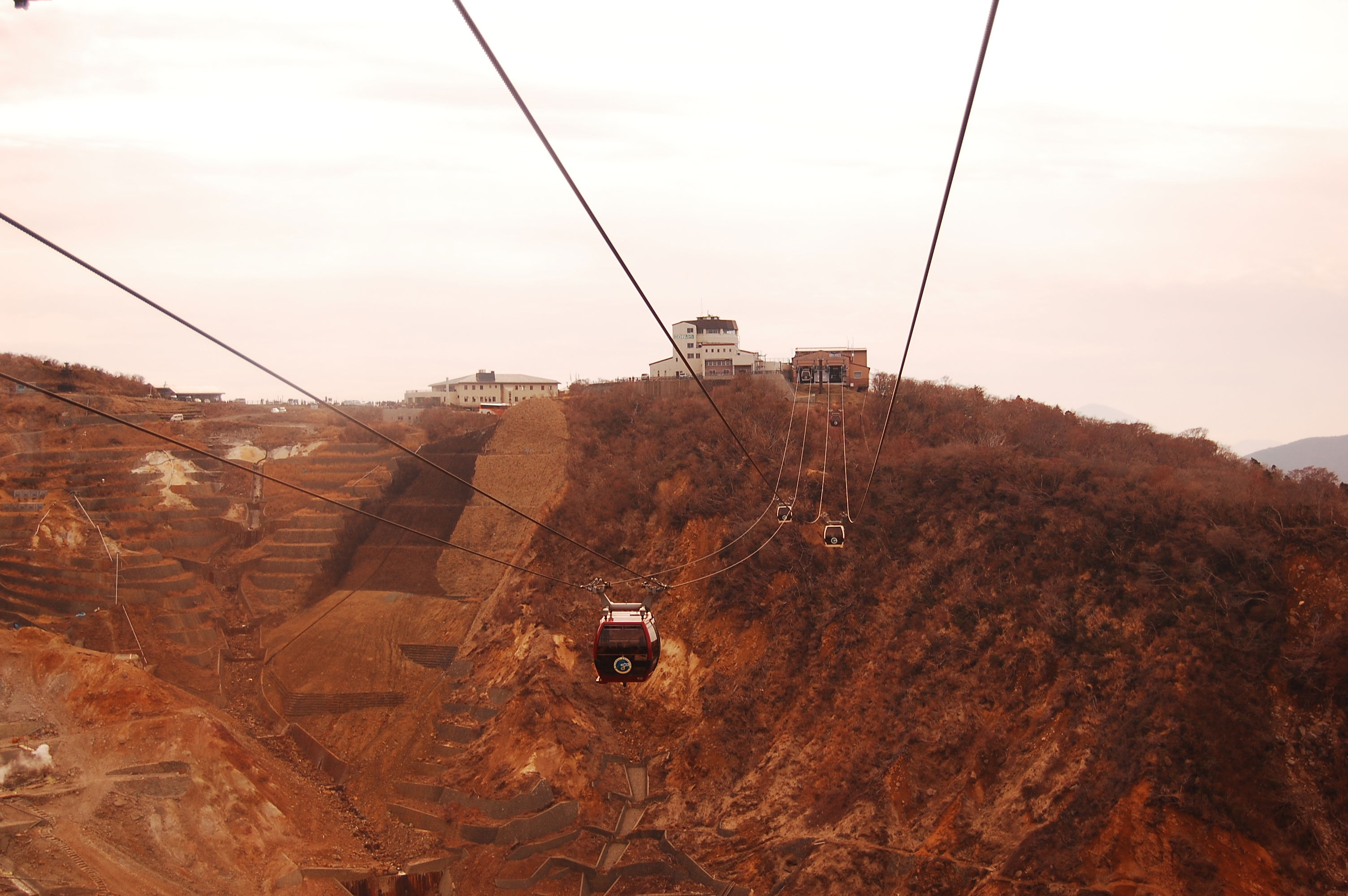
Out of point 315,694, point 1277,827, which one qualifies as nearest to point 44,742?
point 315,694

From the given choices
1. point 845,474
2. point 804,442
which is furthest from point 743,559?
point 804,442

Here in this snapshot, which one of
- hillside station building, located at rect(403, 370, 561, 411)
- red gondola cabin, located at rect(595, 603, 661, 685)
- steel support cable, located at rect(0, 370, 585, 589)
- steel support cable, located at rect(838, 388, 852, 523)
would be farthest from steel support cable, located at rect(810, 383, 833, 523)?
hillside station building, located at rect(403, 370, 561, 411)

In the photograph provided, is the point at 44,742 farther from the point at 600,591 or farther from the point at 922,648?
the point at 922,648

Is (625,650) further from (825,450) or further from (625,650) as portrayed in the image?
(825,450)

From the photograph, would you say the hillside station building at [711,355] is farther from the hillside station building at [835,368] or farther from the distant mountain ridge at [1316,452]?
the distant mountain ridge at [1316,452]

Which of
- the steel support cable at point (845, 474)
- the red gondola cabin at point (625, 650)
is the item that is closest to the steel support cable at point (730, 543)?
the steel support cable at point (845, 474)

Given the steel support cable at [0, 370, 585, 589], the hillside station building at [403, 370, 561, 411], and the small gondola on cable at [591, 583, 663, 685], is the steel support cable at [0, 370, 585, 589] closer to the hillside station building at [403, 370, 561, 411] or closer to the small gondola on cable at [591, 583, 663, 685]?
the small gondola on cable at [591, 583, 663, 685]
